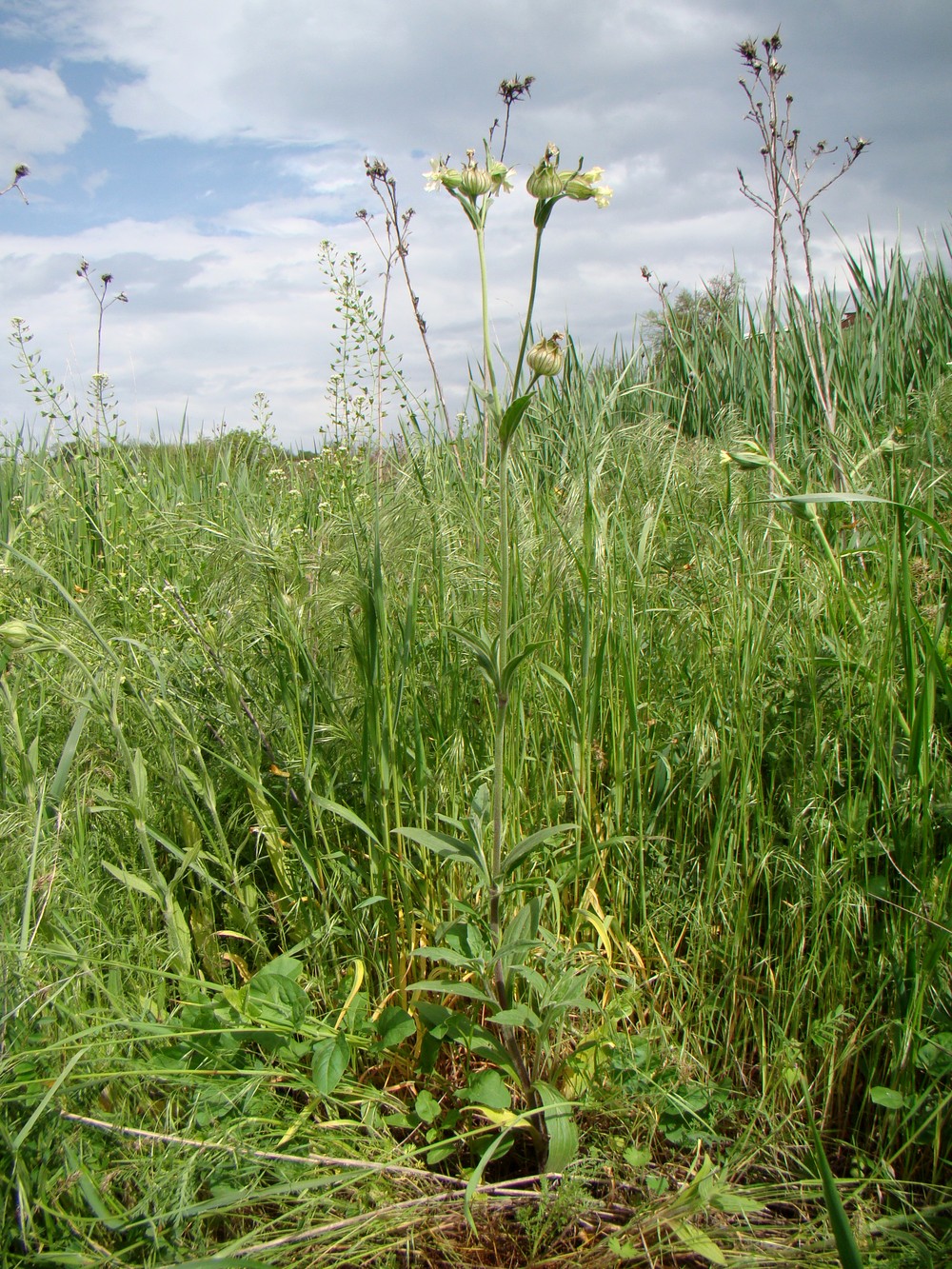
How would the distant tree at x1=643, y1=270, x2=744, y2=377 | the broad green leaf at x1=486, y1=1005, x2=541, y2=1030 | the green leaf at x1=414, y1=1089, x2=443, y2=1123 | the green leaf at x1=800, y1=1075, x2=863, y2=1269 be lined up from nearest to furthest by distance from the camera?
the green leaf at x1=800, y1=1075, x2=863, y2=1269
the broad green leaf at x1=486, y1=1005, x2=541, y2=1030
the green leaf at x1=414, y1=1089, x2=443, y2=1123
the distant tree at x1=643, y1=270, x2=744, y2=377

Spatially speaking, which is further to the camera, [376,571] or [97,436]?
[97,436]

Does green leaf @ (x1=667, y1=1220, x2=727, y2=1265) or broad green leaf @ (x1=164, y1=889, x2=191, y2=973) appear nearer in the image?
green leaf @ (x1=667, y1=1220, x2=727, y2=1265)

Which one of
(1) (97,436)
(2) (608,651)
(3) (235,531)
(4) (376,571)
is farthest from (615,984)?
(1) (97,436)

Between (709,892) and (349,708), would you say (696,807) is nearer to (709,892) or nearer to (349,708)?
(709,892)

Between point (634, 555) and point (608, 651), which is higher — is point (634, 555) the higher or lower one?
Result: the higher one

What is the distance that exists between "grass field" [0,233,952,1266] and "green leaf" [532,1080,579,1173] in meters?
0.03

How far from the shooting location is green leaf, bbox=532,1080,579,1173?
3.49 ft

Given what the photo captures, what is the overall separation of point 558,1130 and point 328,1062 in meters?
0.34

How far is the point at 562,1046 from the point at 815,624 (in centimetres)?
89

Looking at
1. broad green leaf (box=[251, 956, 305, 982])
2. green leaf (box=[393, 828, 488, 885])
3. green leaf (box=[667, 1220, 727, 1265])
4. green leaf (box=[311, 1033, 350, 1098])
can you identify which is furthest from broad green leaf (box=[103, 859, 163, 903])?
green leaf (box=[667, 1220, 727, 1265])

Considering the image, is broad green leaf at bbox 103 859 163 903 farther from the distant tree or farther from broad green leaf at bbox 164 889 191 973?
the distant tree

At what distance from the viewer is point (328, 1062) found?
1.19 m

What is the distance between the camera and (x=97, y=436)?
8.80 feet

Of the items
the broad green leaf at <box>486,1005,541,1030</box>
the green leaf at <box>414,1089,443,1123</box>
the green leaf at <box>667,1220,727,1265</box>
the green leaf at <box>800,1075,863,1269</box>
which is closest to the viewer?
the green leaf at <box>800,1075,863,1269</box>
